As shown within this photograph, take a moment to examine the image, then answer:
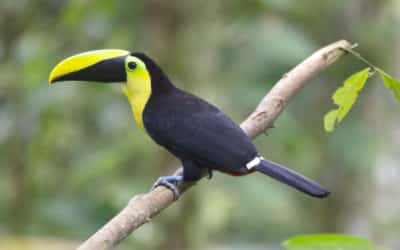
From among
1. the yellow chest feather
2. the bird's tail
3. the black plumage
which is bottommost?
the bird's tail

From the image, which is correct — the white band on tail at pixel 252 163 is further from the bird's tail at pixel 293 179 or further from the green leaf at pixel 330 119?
the green leaf at pixel 330 119

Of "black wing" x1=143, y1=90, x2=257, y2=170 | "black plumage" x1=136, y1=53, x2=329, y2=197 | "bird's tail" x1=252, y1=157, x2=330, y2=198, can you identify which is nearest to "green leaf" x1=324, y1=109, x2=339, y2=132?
"bird's tail" x1=252, y1=157, x2=330, y2=198

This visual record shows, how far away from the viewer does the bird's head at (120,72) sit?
1.82 m

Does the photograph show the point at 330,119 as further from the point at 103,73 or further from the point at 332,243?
the point at 103,73

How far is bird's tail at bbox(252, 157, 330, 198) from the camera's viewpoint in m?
1.50

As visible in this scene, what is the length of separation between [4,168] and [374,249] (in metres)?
3.22

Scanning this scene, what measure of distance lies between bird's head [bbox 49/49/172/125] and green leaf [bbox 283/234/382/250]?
1088mm

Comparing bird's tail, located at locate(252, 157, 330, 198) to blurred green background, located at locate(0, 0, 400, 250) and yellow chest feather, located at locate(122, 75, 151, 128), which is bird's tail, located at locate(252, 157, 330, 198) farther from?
blurred green background, located at locate(0, 0, 400, 250)

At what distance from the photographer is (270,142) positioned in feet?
11.4

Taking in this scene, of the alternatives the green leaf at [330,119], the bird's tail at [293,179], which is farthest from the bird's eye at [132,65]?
the green leaf at [330,119]

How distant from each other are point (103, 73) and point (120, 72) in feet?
0.17

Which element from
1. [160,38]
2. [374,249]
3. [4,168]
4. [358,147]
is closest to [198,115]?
[374,249]

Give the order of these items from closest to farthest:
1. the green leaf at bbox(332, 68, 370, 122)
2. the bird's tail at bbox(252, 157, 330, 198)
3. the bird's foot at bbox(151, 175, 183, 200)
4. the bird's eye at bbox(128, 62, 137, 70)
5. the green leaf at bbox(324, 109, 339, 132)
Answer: the green leaf at bbox(332, 68, 370, 122), the green leaf at bbox(324, 109, 339, 132), the bird's tail at bbox(252, 157, 330, 198), the bird's foot at bbox(151, 175, 183, 200), the bird's eye at bbox(128, 62, 137, 70)

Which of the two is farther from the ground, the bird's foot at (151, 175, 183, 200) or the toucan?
the toucan
